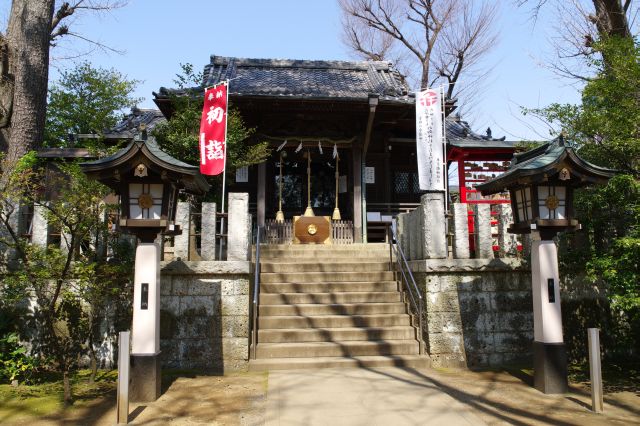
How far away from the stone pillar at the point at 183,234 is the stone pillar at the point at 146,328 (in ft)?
4.78

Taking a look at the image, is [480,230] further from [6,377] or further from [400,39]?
[400,39]

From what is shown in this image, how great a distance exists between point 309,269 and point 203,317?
2878 mm

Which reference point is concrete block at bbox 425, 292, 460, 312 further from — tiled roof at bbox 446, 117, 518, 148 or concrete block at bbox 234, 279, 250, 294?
tiled roof at bbox 446, 117, 518, 148

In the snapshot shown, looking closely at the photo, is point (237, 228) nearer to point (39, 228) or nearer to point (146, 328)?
point (146, 328)

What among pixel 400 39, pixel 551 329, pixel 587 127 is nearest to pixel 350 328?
pixel 551 329

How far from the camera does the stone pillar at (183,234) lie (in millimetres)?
7750

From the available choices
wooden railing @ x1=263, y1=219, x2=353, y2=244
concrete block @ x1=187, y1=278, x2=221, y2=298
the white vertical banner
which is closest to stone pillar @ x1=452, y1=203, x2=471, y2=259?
the white vertical banner

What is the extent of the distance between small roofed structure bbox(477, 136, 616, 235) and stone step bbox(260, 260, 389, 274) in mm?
3776

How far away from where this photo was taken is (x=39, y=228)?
303 inches

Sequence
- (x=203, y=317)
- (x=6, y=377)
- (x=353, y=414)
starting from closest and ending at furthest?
(x=353, y=414) < (x=6, y=377) < (x=203, y=317)

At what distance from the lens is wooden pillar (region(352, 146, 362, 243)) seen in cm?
1410

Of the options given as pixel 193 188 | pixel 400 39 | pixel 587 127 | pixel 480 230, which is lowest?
pixel 480 230

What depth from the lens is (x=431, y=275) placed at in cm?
786

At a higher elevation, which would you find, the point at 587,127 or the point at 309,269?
the point at 587,127
